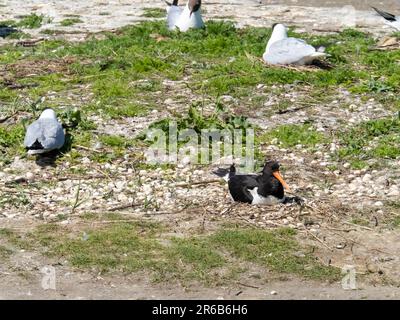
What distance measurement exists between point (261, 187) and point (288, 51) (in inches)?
174

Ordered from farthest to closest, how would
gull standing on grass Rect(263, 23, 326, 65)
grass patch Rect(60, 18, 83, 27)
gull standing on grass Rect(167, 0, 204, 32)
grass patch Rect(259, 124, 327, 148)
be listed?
1. grass patch Rect(60, 18, 83, 27)
2. gull standing on grass Rect(167, 0, 204, 32)
3. gull standing on grass Rect(263, 23, 326, 65)
4. grass patch Rect(259, 124, 327, 148)

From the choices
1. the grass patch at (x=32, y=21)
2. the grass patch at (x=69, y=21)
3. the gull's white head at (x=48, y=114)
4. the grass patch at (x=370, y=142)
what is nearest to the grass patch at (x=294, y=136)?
the grass patch at (x=370, y=142)

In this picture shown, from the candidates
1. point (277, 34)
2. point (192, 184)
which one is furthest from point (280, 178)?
point (277, 34)

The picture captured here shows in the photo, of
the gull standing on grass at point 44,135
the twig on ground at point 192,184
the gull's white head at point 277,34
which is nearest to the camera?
the twig on ground at point 192,184

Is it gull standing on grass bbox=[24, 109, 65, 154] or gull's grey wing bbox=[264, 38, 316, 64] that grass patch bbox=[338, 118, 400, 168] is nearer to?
gull's grey wing bbox=[264, 38, 316, 64]

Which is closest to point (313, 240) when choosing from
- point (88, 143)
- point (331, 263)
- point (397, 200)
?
point (331, 263)

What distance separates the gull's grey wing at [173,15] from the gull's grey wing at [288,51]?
2.37m

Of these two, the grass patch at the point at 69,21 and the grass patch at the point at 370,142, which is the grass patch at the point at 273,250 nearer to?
the grass patch at the point at 370,142

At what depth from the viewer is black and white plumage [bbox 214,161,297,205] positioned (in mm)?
8914

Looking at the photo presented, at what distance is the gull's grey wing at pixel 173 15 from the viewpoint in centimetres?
1509

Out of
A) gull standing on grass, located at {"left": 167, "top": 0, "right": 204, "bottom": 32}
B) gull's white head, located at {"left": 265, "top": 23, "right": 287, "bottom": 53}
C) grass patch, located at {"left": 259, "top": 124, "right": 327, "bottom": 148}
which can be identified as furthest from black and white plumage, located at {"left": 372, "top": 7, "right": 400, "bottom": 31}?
grass patch, located at {"left": 259, "top": 124, "right": 327, "bottom": 148}

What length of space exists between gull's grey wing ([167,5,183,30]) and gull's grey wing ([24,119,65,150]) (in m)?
5.17

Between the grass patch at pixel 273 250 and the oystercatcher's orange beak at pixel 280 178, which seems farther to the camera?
the oystercatcher's orange beak at pixel 280 178

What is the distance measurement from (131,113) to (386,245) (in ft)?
13.5
